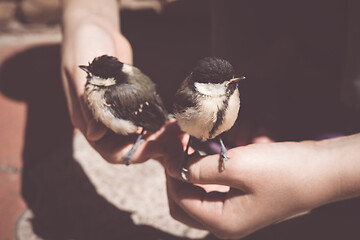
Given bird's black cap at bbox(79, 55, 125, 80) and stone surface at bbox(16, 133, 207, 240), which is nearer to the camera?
bird's black cap at bbox(79, 55, 125, 80)

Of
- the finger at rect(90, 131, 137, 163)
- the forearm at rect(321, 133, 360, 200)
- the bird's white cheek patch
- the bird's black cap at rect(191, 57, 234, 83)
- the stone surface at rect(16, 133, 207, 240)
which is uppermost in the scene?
the bird's black cap at rect(191, 57, 234, 83)

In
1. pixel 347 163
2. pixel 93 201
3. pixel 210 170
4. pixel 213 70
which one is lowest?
pixel 93 201

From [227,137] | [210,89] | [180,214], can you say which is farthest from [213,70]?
[227,137]

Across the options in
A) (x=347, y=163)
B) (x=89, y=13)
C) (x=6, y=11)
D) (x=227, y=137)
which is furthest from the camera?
(x=6, y=11)

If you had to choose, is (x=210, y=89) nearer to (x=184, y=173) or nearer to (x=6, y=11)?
(x=184, y=173)

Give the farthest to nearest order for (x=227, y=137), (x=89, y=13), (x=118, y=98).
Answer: (x=227, y=137), (x=89, y=13), (x=118, y=98)

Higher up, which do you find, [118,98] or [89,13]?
[89,13]

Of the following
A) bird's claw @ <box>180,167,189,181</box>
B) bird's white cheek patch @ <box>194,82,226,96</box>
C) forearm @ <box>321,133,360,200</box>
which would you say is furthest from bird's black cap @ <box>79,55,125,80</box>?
forearm @ <box>321,133,360,200</box>

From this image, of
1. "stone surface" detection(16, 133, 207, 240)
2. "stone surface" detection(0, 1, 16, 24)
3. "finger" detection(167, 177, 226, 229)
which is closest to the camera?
"finger" detection(167, 177, 226, 229)

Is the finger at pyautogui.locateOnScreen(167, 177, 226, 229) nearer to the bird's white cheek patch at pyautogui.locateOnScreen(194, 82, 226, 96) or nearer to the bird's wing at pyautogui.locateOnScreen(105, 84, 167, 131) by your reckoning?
the bird's wing at pyautogui.locateOnScreen(105, 84, 167, 131)
